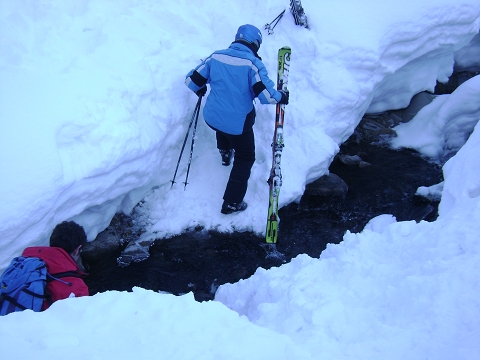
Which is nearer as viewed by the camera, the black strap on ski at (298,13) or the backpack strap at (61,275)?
the backpack strap at (61,275)

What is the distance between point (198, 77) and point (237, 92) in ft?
2.19

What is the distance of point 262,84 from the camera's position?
5.67 meters

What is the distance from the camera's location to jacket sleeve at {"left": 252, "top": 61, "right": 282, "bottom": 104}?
5.66 meters

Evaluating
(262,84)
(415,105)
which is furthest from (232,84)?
(415,105)

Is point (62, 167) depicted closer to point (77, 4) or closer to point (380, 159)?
point (77, 4)

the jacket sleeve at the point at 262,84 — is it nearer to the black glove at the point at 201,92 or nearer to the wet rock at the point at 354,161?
the black glove at the point at 201,92

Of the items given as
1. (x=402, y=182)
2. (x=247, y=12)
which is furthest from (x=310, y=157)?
(x=247, y=12)

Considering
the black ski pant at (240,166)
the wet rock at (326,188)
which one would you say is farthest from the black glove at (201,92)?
the wet rock at (326,188)

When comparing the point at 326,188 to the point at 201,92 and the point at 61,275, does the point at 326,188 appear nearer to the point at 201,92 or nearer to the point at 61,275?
the point at 201,92

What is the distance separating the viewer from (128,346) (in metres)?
2.88

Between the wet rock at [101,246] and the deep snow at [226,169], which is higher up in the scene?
the deep snow at [226,169]

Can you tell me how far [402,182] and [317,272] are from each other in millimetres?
3949

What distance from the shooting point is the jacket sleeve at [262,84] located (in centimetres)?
566

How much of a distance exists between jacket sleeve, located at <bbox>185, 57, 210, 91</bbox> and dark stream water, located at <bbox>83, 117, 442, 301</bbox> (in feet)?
7.55
